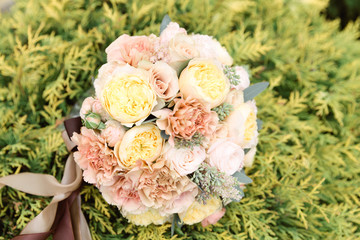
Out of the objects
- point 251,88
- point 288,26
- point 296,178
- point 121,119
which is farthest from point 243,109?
point 288,26

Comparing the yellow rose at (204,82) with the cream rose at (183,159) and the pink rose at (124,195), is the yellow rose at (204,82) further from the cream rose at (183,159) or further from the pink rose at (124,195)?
the pink rose at (124,195)

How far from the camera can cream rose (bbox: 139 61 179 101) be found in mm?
737

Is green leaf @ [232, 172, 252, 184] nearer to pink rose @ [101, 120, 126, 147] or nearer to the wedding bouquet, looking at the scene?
the wedding bouquet

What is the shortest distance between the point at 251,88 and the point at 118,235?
0.67 meters

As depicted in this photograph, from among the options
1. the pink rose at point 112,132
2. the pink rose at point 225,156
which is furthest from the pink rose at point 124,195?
the pink rose at point 225,156

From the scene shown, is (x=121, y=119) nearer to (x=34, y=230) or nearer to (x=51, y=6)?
(x=34, y=230)

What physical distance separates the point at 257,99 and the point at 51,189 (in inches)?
34.2

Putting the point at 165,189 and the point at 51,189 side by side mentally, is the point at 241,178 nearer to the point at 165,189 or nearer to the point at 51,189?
the point at 165,189

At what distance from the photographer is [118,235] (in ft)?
3.31

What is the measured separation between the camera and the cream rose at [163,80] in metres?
0.74

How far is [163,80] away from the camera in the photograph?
0.76 metres

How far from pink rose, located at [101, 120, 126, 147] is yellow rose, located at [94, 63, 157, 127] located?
0.10ft

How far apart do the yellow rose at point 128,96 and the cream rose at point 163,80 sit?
2cm

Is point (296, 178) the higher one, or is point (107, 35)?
point (107, 35)
